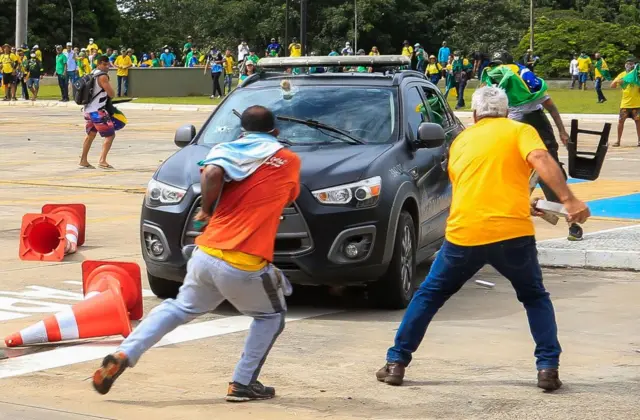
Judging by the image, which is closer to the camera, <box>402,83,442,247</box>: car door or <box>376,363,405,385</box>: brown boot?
<box>376,363,405,385</box>: brown boot

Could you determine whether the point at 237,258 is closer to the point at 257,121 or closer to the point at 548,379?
the point at 257,121

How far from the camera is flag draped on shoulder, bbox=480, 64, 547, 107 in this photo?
12430mm

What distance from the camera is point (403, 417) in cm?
621

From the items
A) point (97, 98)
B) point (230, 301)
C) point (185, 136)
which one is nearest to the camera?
point (230, 301)

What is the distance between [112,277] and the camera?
27.2ft

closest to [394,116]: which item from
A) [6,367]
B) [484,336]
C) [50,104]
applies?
[484,336]

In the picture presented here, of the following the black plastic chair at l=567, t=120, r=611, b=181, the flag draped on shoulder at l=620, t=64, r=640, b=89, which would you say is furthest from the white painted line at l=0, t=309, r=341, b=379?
the flag draped on shoulder at l=620, t=64, r=640, b=89

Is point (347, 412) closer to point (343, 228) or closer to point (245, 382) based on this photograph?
point (245, 382)

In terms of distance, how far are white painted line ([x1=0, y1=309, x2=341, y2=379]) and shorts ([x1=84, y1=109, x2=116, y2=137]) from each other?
Answer: 10.9 meters

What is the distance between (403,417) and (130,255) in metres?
5.74

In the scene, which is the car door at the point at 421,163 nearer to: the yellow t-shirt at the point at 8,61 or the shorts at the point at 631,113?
the shorts at the point at 631,113

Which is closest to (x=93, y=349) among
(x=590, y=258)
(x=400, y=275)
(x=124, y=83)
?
(x=400, y=275)

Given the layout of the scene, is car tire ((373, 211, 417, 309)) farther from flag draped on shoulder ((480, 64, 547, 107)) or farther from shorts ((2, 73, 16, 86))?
shorts ((2, 73, 16, 86))

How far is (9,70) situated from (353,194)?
3882 cm
